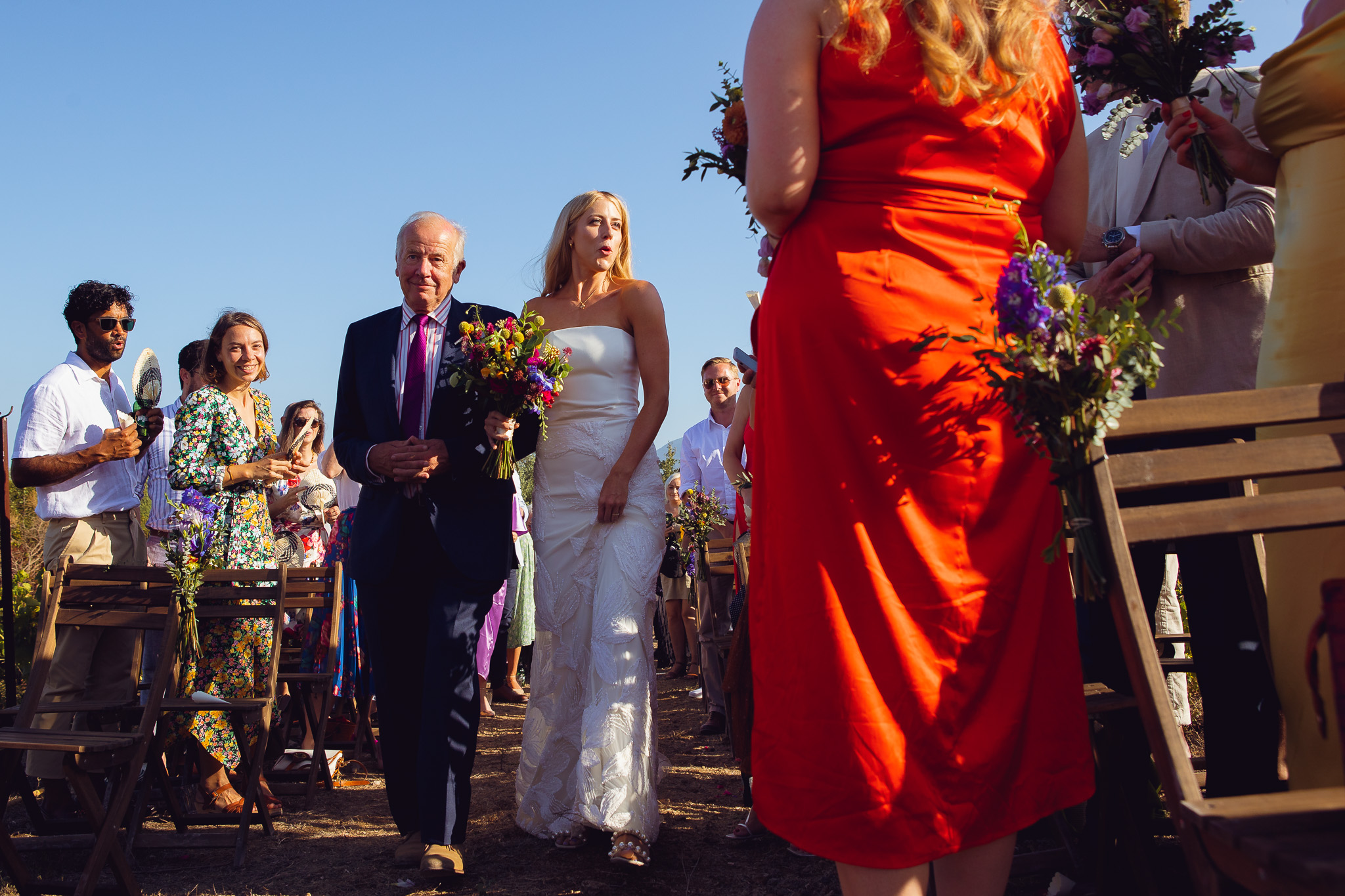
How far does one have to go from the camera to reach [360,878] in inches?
148

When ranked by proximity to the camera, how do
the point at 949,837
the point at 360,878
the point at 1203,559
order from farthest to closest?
the point at 360,878 → the point at 1203,559 → the point at 949,837

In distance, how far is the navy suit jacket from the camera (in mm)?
3789

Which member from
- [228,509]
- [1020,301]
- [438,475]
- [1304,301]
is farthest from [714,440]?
[1020,301]

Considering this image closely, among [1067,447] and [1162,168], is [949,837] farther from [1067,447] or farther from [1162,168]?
[1162,168]

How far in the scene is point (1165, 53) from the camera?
2857mm

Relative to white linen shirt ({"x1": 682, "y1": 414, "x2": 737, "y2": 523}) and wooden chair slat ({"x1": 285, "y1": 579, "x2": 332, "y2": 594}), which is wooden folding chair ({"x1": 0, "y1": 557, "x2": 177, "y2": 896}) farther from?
white linen shirt ({"x1": 682, "y1": 414, "x2": 737, "y2": 523})

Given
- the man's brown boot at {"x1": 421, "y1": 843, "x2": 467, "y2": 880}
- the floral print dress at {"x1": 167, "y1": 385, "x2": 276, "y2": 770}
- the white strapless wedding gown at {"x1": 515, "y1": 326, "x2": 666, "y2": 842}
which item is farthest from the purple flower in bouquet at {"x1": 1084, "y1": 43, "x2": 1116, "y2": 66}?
the floral print dress at {"x1": 167, "y1": 385, "x2": 276, "y2": 770}

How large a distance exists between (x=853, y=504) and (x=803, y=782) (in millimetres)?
599

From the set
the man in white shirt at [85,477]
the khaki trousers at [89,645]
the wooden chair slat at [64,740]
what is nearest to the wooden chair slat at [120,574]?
the khaki trousers at [89,645]

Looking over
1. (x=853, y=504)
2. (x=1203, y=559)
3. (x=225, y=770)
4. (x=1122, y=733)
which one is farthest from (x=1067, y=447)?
(x=225, y=770)

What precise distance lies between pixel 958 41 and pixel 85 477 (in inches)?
200

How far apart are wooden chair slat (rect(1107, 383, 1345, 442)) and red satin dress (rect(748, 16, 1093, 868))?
1.33 feet

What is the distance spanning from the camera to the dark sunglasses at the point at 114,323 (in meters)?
5.46

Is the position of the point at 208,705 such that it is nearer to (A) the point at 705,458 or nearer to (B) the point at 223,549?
(B) the point at 223,549
